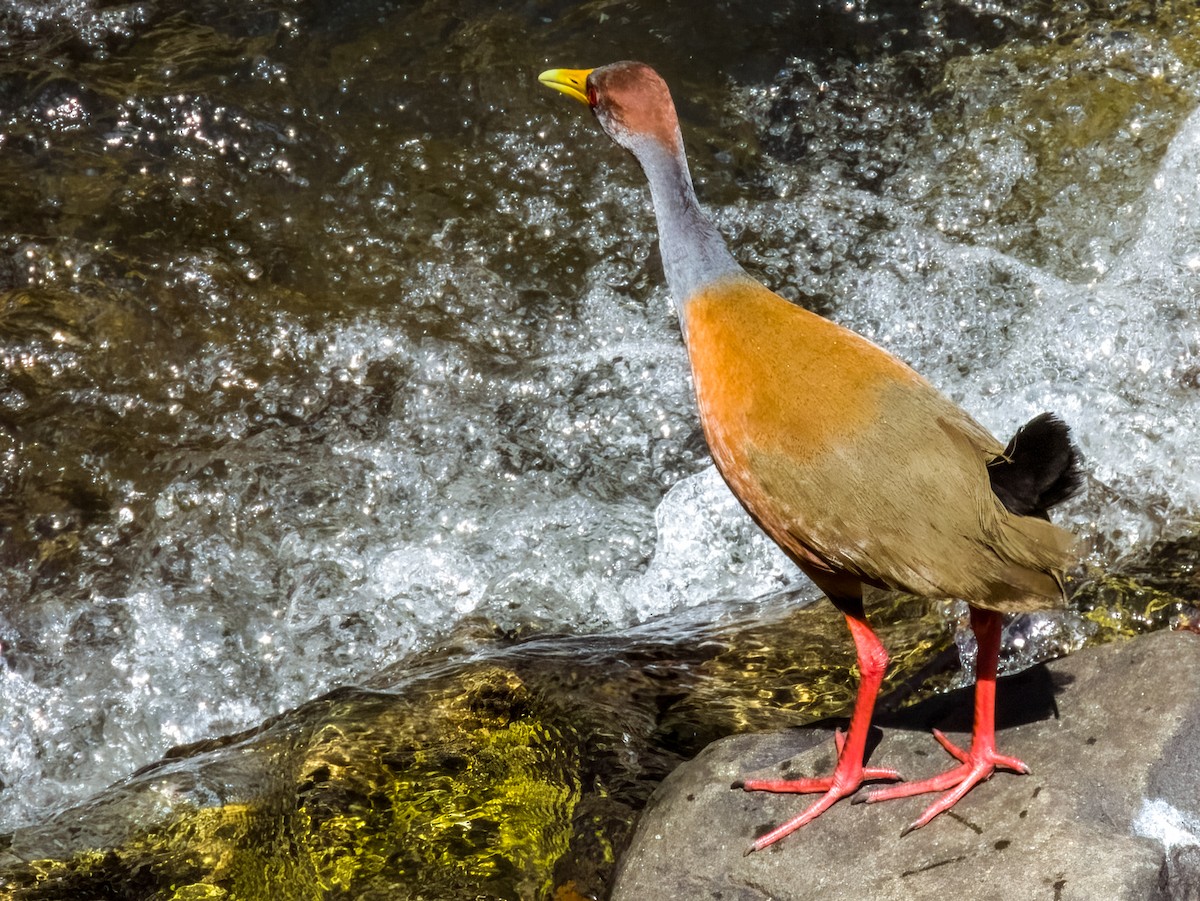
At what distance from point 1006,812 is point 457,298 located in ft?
12.5

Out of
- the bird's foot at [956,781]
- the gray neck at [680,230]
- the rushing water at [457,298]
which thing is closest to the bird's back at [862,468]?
the gray neck at [680,230]

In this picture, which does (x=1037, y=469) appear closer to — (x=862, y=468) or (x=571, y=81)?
(x=862, y=468)

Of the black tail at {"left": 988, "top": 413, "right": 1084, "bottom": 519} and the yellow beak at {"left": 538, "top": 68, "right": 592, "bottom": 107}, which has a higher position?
the yellow beak at {"left": 538, "top": 68, "right": 592, "bottom": 107}

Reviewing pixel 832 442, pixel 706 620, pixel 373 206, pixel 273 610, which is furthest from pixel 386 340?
pixel 832 442

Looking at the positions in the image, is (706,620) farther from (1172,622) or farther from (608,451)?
(1172,622)

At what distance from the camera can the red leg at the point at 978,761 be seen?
3035mm

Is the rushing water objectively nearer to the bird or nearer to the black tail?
the bird

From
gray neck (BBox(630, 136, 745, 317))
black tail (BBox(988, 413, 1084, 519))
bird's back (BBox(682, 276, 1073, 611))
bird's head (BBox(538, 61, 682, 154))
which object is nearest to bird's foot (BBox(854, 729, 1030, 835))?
bird's back (BBox(682, 276, 1073, 611))

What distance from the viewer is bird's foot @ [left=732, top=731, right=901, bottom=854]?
3121 mm

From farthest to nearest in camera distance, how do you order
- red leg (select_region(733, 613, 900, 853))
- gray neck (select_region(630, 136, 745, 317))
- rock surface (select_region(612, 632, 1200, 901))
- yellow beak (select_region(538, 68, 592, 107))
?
yellow beak (select_region(538, 68, 592, 107)) → gray neck (select_region(630, 136, 745, 317)) → red leg (select_region(733, 613, 900, 853)) → rock surface (select_region(612, 632, 1200, 901))

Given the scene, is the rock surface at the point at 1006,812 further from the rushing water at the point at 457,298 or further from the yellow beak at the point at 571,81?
the yellow beak at the point at 571,81

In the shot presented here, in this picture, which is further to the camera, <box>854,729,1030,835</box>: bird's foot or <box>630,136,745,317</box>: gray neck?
<box>630,136,745,317</box>: gray neck

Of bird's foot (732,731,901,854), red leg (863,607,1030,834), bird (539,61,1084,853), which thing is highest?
bird (539,61,1084,853)

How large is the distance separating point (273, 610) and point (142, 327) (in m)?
1.65
